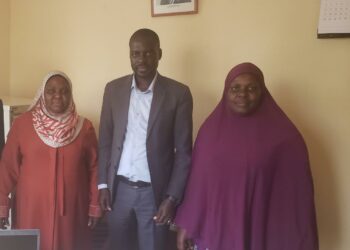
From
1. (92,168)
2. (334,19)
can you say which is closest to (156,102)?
(92,168)

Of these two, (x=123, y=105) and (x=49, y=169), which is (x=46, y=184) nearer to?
(x=49, y=169)

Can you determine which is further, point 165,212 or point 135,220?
point 135,220

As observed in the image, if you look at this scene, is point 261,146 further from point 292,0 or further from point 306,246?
point 292,0

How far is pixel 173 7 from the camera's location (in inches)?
90.4

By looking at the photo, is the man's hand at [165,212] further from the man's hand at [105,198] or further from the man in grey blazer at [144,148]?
the man's hand at [105,198]

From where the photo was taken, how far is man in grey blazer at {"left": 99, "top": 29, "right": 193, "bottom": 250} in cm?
177

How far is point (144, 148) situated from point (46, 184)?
477mm

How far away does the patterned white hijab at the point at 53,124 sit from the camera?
5.99 ft

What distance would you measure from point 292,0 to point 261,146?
Result: 2.77 feet

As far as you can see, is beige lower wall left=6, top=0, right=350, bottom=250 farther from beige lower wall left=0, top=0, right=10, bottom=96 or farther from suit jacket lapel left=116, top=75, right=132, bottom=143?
suit jacket lapel left=116, top=75, right=132, bottom=143

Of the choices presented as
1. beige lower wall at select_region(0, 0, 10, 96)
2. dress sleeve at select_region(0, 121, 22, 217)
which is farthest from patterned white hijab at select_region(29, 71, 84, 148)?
beige lower wall at select_region(0, 0, 10, 96)

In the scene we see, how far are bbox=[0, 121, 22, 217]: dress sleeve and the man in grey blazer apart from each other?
0.39 metres

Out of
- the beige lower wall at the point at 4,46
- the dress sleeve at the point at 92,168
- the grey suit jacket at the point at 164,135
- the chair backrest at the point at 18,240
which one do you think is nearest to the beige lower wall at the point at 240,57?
the beige lower wall at the point at 4,46

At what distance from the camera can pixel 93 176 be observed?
1.94m
